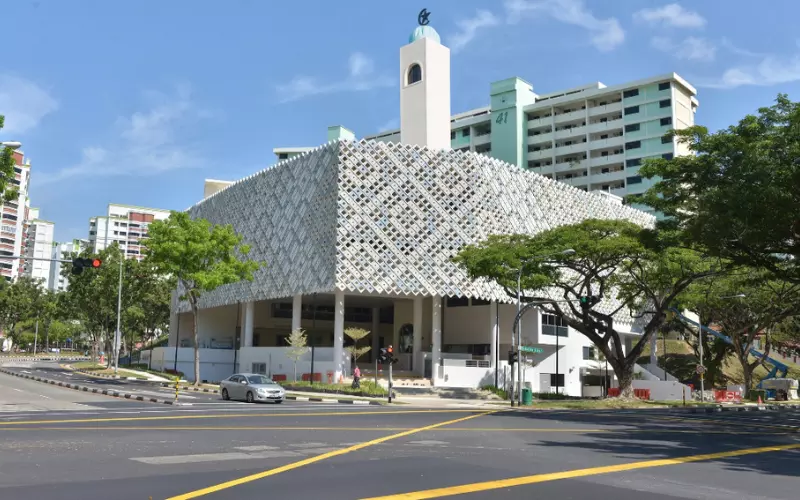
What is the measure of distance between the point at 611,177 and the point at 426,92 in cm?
4232

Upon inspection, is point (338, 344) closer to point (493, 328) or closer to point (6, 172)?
point (493, 328)

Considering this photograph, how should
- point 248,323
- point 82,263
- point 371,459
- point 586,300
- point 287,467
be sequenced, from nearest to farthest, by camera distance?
point 287,467 → point 371,459 → point 82,263 → point 586,300 → point 248,323

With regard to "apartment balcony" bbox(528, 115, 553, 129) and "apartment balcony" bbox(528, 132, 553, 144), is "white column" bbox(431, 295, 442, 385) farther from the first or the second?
"apartment balcony" bbox(528, 115, 553, 129)

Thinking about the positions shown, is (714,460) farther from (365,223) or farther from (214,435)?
(365,223)

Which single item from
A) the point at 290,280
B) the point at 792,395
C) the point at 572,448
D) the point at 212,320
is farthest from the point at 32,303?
the point at 572,448

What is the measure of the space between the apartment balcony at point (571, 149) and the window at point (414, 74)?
136 ft

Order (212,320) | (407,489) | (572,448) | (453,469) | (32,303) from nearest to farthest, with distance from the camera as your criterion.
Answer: (407,489)
(453,469)
(572,448)
(212,320)
(32,303)

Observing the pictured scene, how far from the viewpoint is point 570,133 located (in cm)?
9275

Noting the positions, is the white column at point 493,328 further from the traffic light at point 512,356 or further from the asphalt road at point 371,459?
the asphalt road at point 371,459

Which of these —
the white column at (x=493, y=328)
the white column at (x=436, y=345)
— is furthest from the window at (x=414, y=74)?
the white column at (x=493, y=328)

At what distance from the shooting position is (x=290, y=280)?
170ft

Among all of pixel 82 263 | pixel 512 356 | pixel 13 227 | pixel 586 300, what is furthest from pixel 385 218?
pixel 13 227

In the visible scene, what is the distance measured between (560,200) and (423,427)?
42790 millimetres

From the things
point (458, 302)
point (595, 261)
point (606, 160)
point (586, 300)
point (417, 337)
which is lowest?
point (417, 337)
